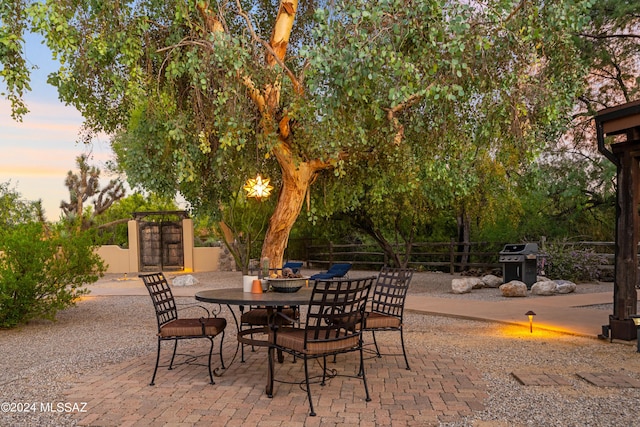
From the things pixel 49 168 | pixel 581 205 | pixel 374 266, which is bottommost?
pixel 374 266

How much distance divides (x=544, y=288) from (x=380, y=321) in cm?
752

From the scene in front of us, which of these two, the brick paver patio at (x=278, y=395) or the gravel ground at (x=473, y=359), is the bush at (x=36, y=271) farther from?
the brick paver patio at (x=278, y=395)

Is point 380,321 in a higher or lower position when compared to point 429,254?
higher

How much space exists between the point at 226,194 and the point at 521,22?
6718 mm

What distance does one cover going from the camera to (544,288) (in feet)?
37.8

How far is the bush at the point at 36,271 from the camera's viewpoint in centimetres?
781

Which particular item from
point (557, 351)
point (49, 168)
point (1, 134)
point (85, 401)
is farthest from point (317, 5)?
point (49, 168)

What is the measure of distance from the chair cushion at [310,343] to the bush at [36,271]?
4.96 meters

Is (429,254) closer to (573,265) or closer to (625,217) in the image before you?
(573,265)

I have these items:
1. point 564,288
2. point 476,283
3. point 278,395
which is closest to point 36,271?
point 278,395

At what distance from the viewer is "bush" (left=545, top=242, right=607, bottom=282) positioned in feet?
44.8

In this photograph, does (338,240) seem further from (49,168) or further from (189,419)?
(189,419)

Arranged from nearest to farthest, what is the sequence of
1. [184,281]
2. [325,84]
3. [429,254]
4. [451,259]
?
[325,84] → [184,281] → [451,259] → [429,254]

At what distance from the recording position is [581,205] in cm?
1379
